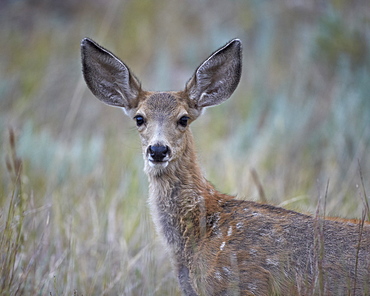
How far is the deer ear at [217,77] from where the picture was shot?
5085mm

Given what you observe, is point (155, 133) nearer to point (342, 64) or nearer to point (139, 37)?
point (342, 64)

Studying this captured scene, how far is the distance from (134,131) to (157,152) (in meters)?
1.39

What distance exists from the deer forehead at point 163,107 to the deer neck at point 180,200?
281 millimetres

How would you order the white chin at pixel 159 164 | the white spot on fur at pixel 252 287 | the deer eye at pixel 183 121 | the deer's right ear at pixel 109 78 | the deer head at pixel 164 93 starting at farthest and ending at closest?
the deer's right ear at pixel 109 78 → the deer eye at pixel 183 121 → the deer head at pixel 164 93 → the white chin at pixel 159 164 → the white spot on fur at pixel 252 287

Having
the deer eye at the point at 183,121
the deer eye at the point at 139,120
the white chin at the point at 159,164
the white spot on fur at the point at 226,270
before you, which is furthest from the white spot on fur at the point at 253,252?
the deer eye at the point at 139,120

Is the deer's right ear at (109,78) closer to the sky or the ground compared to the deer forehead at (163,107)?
closer to the sky

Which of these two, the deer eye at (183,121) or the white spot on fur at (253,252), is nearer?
the white spot on fur at (253,252)

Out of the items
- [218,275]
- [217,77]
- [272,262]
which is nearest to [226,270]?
[218,275]

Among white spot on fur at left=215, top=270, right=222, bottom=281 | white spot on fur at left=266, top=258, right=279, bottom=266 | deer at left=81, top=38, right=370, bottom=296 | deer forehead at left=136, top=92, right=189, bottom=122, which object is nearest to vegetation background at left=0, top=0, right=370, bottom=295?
deer at left=81, top=38, right=370, bottom=296

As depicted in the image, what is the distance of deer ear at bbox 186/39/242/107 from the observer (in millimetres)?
5085

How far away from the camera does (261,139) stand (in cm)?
866

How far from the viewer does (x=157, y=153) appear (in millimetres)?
4539

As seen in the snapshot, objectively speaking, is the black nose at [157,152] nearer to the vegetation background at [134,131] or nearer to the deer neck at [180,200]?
the deer neck at [180,200]

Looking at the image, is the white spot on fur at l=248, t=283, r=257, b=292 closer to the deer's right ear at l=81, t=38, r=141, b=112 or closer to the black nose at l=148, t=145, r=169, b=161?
the black nose at l=148, t=145, r=169, b=161
